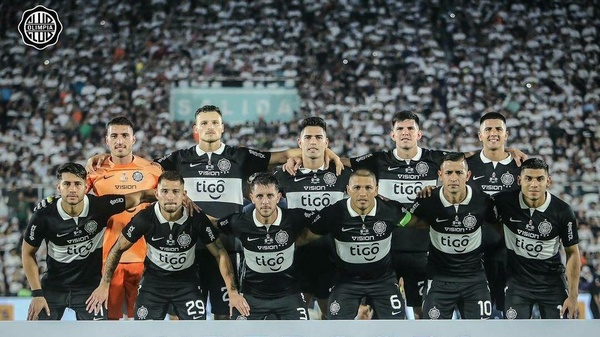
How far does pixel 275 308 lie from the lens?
24.2 ft

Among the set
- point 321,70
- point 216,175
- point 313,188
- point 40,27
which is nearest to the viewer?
point 313,188

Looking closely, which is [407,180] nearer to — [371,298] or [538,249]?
[371,298]

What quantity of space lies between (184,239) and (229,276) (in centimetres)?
A: 50

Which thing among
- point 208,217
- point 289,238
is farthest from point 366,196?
point 208,217

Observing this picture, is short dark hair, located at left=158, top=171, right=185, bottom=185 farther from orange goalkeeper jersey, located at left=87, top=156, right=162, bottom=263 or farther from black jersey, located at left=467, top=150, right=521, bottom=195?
black jersey, located at left=467, top=150, right=521, bottom=195

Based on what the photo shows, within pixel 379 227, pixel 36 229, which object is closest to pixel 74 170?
pixel 36 229

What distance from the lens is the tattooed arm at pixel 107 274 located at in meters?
7.24

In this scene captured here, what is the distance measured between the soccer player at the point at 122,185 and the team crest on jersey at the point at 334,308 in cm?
173

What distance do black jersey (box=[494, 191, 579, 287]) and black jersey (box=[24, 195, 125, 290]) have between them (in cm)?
330

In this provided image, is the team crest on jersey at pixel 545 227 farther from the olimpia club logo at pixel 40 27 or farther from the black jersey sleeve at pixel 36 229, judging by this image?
the olimpia club logo at pixel 40 27

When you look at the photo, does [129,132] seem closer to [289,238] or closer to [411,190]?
[289,238]

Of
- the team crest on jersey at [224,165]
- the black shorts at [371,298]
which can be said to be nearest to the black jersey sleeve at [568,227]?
the black shorts at [371,298]

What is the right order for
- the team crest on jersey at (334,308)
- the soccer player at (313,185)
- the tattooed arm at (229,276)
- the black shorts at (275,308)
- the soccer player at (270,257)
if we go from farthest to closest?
1. the soccer player at (313,185)
2. the team crest on jersey at (334,308)
3. the black shorts at (275,308)
4. the soccer player at (270,257)
5. the tattooed arm at (229,276)

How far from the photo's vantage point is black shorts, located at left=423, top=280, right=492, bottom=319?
24.7 ft
